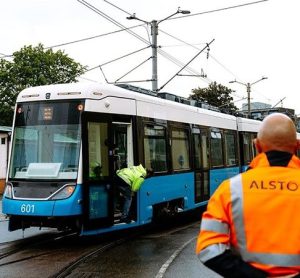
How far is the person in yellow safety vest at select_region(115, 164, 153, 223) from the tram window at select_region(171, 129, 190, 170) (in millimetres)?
2432

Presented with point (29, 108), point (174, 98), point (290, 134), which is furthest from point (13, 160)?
point (290, 134)

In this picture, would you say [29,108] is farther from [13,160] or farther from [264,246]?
[264,246]

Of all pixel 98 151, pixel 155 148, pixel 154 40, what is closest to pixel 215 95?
pixel 154 40

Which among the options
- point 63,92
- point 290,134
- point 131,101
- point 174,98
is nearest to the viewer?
point 290,134

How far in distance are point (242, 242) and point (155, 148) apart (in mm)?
Result: 9913

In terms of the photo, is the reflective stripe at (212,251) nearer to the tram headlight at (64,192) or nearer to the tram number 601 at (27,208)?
the tram headlight at (64,192)

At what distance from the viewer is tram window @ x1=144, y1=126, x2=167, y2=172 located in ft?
39.5

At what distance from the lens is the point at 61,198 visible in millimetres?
9930

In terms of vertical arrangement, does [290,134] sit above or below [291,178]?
above

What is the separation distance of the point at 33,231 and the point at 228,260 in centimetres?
1094

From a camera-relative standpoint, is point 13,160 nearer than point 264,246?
No

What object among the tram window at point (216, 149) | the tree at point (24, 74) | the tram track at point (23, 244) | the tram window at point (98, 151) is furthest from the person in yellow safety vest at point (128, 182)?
the tree at point (24, 74)

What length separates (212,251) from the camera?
253 centimetres

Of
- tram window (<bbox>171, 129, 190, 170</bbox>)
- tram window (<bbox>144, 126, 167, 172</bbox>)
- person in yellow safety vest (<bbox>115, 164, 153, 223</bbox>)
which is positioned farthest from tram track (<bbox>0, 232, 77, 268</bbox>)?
tram window (<bbox>171, 129, 190, 170</bbox>)
